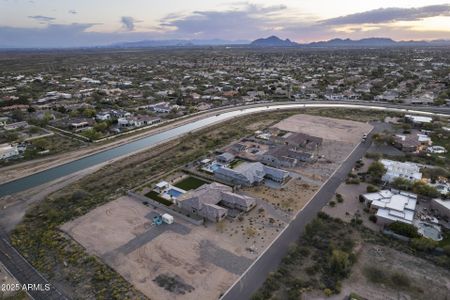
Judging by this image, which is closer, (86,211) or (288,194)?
(86,211)

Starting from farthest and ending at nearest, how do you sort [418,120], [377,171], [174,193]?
[418,120], [377,171], [174,193]

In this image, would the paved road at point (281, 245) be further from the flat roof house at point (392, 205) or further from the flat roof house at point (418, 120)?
the flat roof house at point (418, 120)

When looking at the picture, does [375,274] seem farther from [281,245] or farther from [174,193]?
[174,193]

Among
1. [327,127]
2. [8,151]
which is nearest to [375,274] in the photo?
[327,127]

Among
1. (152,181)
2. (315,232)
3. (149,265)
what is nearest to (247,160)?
(152,181)

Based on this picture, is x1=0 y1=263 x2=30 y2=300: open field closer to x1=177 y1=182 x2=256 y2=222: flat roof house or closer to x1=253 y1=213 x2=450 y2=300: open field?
x1=177 y1=182 x2=256 y2=222: flat roof house

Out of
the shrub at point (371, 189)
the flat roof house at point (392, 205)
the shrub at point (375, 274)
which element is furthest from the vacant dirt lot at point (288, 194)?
the shrub at point (375, 274)
